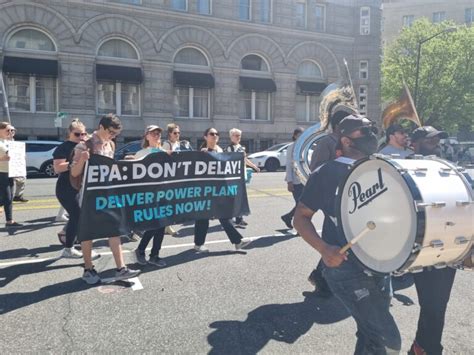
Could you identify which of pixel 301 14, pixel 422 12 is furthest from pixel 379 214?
pixel 422 12

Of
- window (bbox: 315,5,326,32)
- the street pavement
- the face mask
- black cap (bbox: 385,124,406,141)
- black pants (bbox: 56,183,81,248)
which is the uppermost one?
window (bbox: 315,5,326,32)

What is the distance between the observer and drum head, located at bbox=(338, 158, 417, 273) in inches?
88.1

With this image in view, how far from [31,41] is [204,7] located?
35.3 ft

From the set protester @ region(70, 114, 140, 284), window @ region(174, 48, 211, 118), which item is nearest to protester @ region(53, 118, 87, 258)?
protester @ region(70, 114, 140, 284)

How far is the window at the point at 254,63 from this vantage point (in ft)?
96.7

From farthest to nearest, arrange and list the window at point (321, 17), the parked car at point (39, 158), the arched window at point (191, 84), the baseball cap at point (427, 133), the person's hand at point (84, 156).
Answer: the window at point (321, 17) < the arched window at point (191, 84) < the parked car at point (39, 158) < the person's hand at point (84, 156) < the baseball cap at point (427, 133)

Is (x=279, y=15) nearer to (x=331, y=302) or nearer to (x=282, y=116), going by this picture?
(x=282, y=116)

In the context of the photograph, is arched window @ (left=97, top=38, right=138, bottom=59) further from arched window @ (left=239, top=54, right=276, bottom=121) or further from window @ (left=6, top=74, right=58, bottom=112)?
arched window @ (left=239, top=54, right=276, bottom=121)

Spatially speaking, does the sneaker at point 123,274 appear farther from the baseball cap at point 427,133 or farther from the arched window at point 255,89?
the arched window at point 255,89

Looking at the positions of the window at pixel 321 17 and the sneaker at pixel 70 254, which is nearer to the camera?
the sneaker at pixel 70 254

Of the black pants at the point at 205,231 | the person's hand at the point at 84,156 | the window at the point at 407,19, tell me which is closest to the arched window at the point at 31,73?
the black pants at the point at 205,231

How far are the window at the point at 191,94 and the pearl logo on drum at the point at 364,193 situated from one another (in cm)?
2544

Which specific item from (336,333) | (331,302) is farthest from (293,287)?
(336,333)

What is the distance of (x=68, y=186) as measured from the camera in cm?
543
